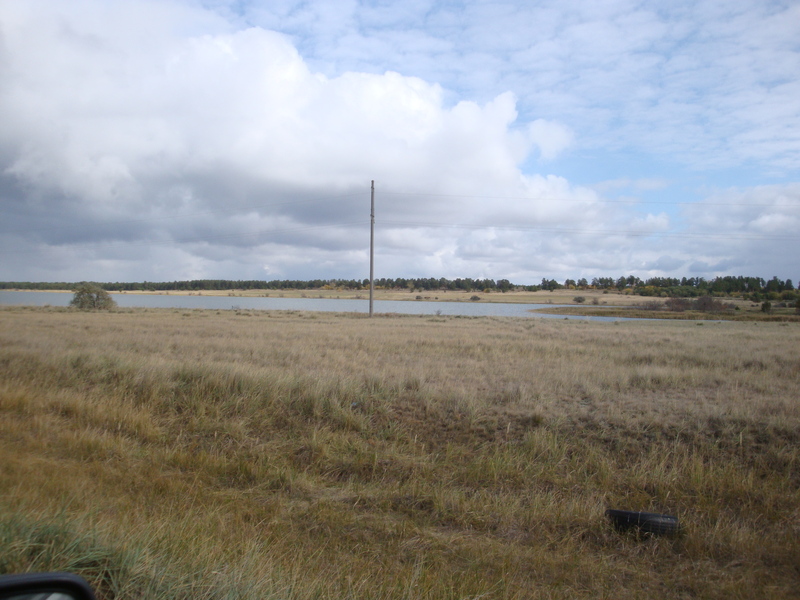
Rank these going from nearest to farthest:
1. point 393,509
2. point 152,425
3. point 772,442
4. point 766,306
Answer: point 393,509 → point 772,442 → point 152,425 → point 766,306

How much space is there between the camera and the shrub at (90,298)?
171 ft

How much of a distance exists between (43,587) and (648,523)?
5.75 m

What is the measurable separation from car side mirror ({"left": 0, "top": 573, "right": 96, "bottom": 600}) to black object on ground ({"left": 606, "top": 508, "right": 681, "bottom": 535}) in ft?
18.0

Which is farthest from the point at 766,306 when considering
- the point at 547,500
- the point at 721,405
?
the point at 547,500

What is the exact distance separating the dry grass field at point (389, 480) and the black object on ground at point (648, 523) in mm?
150

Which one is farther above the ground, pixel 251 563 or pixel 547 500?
pixel 251 563

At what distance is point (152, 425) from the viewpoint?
835cm

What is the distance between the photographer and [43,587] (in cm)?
164

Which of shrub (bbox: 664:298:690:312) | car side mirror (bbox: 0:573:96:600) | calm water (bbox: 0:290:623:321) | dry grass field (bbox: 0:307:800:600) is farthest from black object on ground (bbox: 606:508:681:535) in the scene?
shrub (bbox: 664:298:690:312)

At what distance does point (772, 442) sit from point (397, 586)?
7.03 m

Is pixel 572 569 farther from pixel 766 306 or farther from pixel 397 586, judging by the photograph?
pixel 766 306

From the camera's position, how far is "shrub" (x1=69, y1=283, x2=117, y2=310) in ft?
171

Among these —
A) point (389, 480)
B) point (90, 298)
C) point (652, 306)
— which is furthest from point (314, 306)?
point (389, 480)

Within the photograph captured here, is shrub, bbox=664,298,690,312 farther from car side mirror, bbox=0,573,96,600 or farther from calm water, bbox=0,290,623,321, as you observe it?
car side mirror, bbox=0,573,96,600
